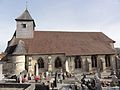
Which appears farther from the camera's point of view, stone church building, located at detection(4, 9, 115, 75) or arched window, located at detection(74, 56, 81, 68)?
arched window, located at detection(74, 56, 81, 68)

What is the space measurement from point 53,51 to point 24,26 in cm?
751

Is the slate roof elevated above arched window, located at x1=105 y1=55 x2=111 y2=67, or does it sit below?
above

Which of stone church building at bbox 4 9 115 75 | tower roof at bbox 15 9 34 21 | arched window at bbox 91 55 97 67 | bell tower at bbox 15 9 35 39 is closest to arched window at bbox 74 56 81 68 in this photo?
stone church building at bbox 4 9 115 75

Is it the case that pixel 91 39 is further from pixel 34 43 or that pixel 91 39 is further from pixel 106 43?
pixel 34 43

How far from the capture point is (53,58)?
109ft

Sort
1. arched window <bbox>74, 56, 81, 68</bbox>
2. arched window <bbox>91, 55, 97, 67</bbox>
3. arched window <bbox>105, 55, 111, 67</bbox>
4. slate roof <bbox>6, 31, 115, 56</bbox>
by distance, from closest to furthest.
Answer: slate roof <bbox>6, 31, 115, 56</bbox> → arched window <bbox>74, 56, 81, 68</bbox> → arched window <bbox>91, 55, 97, 67</bbox> → arched window <bbox>105, 55, 111, 67</bbox>

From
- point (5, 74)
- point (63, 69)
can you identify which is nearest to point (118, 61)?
point (63, 69)

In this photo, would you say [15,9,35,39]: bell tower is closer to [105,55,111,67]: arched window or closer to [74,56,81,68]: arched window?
[74,56,81,68]: arched window

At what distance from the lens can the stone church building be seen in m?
32.4

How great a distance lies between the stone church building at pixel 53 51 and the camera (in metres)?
32.4

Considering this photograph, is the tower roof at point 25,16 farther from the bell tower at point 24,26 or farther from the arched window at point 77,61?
the arched window at point 77,61

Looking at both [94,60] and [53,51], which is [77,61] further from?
[53,51]

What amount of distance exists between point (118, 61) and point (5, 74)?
19.1m

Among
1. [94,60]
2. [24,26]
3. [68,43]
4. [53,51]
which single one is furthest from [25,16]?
[94,60]
